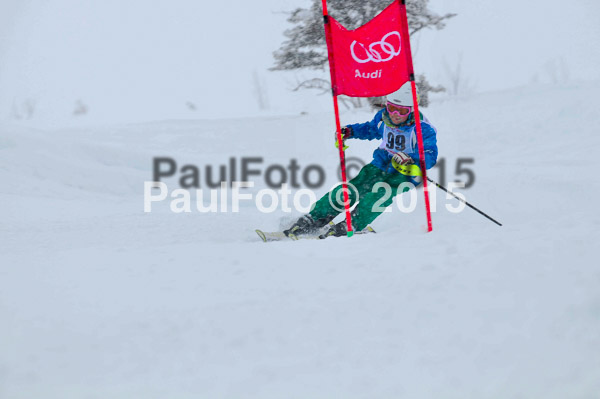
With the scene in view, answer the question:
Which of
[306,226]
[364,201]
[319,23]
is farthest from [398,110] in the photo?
[319,23]

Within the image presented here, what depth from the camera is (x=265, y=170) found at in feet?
31.3

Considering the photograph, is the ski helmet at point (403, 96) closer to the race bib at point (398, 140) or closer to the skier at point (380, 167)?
the skier at point (380, 167)

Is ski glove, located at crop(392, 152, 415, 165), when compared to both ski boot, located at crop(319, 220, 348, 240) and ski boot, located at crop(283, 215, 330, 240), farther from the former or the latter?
ski boot, located at crop(283, 215, 330, 240)

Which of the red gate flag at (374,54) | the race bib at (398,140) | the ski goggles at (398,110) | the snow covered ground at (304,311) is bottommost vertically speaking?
the snow covered ground at (304,311)

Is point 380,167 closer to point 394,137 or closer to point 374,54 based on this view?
point 394,137

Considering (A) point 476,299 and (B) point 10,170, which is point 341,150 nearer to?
(A) point 476,299

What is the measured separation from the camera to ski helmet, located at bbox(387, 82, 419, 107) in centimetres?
459

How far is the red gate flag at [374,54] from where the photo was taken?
4.40m

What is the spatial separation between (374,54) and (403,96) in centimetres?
50

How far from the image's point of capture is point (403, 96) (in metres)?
4.63

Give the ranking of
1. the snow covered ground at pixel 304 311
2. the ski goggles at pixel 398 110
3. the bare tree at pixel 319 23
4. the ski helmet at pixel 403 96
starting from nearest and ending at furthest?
1. the snow covered ground at pixel 304 311
2. the ski helmet at pixel 403 96
3. the ski goggles at pixel 398 110
4. the bare tree at pixel 319 23

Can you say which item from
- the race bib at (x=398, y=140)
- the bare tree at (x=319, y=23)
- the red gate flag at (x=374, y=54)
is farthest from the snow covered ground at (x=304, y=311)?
the bare tree at (x=319, y=23)

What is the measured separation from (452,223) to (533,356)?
2864mm

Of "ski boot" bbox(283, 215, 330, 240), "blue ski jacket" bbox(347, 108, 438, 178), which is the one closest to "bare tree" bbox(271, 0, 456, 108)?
"blue ski jacket" bbox(347, 108, 438, 178)
